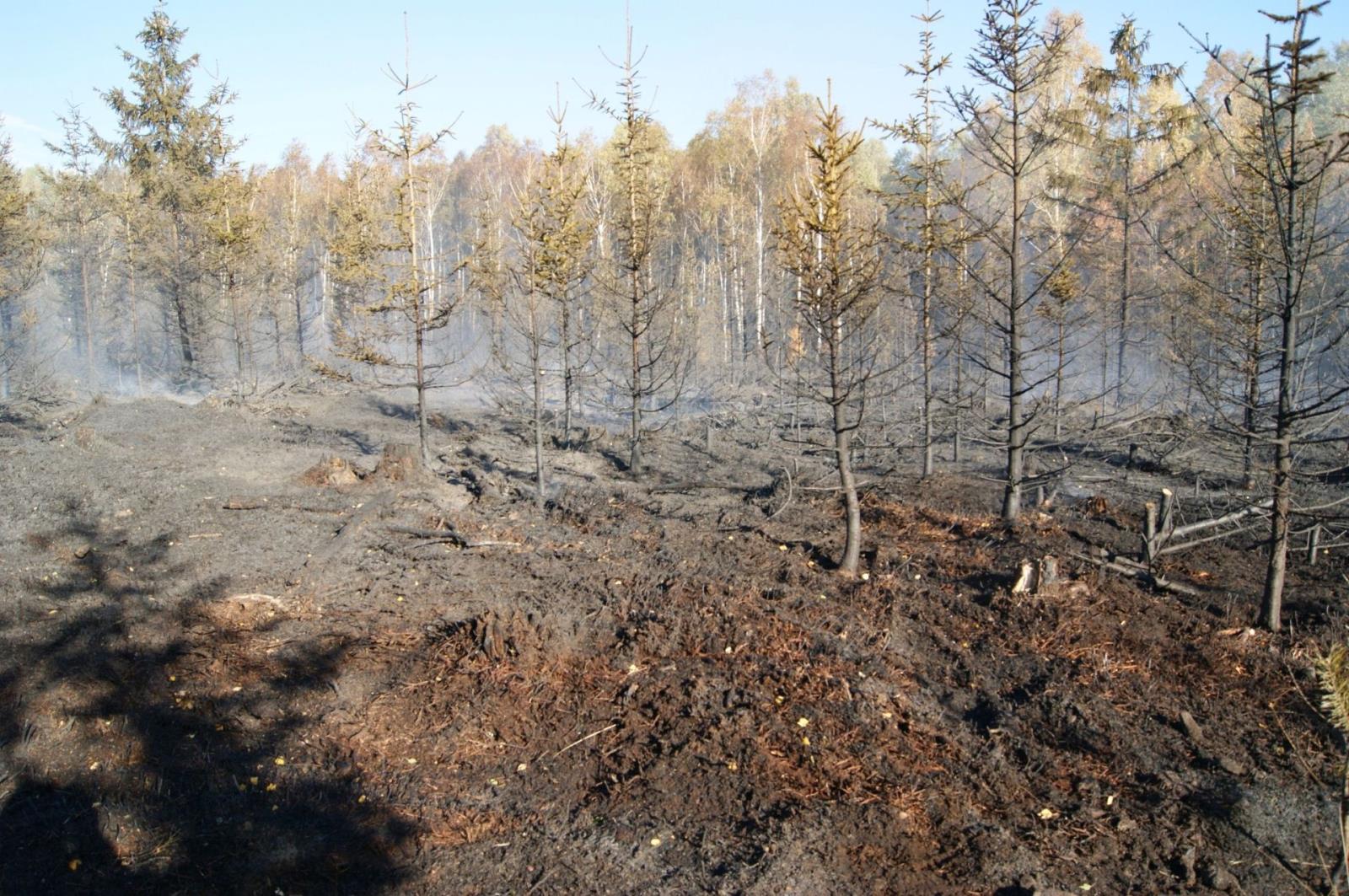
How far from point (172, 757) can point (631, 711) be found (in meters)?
3.33

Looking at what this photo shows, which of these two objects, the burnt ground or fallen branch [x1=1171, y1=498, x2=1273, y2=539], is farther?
fallen branch [x1=1171, y1=498, x2=1273, y2=539]

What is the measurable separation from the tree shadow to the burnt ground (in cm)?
3

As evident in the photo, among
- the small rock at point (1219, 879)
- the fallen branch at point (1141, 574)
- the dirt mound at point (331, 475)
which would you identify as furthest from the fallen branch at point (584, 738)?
the dirt mound at point (331, 475)

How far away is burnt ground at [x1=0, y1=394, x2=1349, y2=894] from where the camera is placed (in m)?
5.26

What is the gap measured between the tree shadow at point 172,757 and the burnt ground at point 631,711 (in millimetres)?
26

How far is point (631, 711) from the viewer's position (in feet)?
23.1

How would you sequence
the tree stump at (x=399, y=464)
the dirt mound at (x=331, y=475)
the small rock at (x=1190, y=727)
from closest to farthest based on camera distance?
the small rock at (x=1190, y=727), the dirt mound at (x=331, y=475), the tree stump at (x=399, y=464)

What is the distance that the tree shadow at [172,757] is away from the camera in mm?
5051

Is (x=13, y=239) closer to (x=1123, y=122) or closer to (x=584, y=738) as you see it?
(x=584, y=738)

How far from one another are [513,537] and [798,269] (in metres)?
5.46

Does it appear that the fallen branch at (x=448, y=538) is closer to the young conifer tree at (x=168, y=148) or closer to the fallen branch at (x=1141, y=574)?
the fallen branch at (x=1141, y=574)

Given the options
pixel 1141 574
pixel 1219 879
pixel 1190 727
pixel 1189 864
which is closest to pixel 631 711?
pixel 1189 864

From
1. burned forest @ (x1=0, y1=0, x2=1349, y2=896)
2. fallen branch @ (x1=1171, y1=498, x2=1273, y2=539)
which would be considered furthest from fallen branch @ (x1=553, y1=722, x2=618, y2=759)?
fallen branch @ (x1=1171, y1=498, x2=1273, y2=539)

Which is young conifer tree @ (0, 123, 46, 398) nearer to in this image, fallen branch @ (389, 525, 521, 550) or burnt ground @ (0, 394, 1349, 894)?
burnt ground @ (0, 394, 1349, 894)
